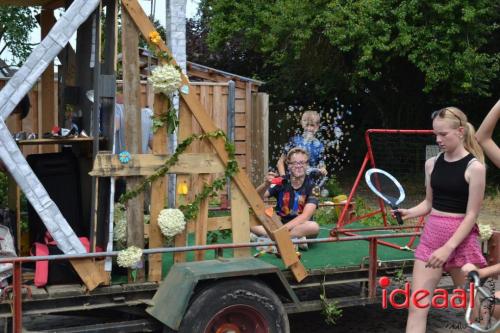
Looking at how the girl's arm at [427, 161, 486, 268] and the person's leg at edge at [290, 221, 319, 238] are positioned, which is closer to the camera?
the girl's arm at [427, 161, 486, 268]

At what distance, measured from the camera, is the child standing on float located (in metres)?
4.37

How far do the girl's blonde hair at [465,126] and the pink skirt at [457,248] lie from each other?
1.34ft

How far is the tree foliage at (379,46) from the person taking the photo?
14648 millimetres

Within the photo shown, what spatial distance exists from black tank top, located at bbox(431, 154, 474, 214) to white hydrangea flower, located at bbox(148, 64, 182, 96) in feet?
5.58

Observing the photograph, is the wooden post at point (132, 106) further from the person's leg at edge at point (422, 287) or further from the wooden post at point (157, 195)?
the person's leg at edge at point (422, 287)

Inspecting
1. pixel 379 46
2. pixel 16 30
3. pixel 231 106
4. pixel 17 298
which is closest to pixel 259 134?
pixel 231 106

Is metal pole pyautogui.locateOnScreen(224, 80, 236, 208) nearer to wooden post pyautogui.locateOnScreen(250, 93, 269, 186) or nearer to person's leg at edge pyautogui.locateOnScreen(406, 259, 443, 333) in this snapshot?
wooden post pyautogui.locateOnScreen(250, 93, 269, 186)

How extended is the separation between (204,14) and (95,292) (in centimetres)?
2041

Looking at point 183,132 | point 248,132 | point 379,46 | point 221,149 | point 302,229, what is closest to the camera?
point 183,132

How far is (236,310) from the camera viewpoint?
480 cm

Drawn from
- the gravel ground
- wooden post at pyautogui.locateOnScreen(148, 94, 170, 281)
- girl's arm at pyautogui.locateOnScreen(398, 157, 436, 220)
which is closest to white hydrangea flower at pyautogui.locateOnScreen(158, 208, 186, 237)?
wooden post at pyautogui.locateOnScreen(148, 94, 170, 281)

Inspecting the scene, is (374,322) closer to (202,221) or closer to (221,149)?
(202,221)

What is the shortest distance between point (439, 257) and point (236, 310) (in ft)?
4.36

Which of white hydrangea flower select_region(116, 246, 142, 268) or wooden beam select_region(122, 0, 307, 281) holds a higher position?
wooden beam select_region(122, 0, 307, 281)
